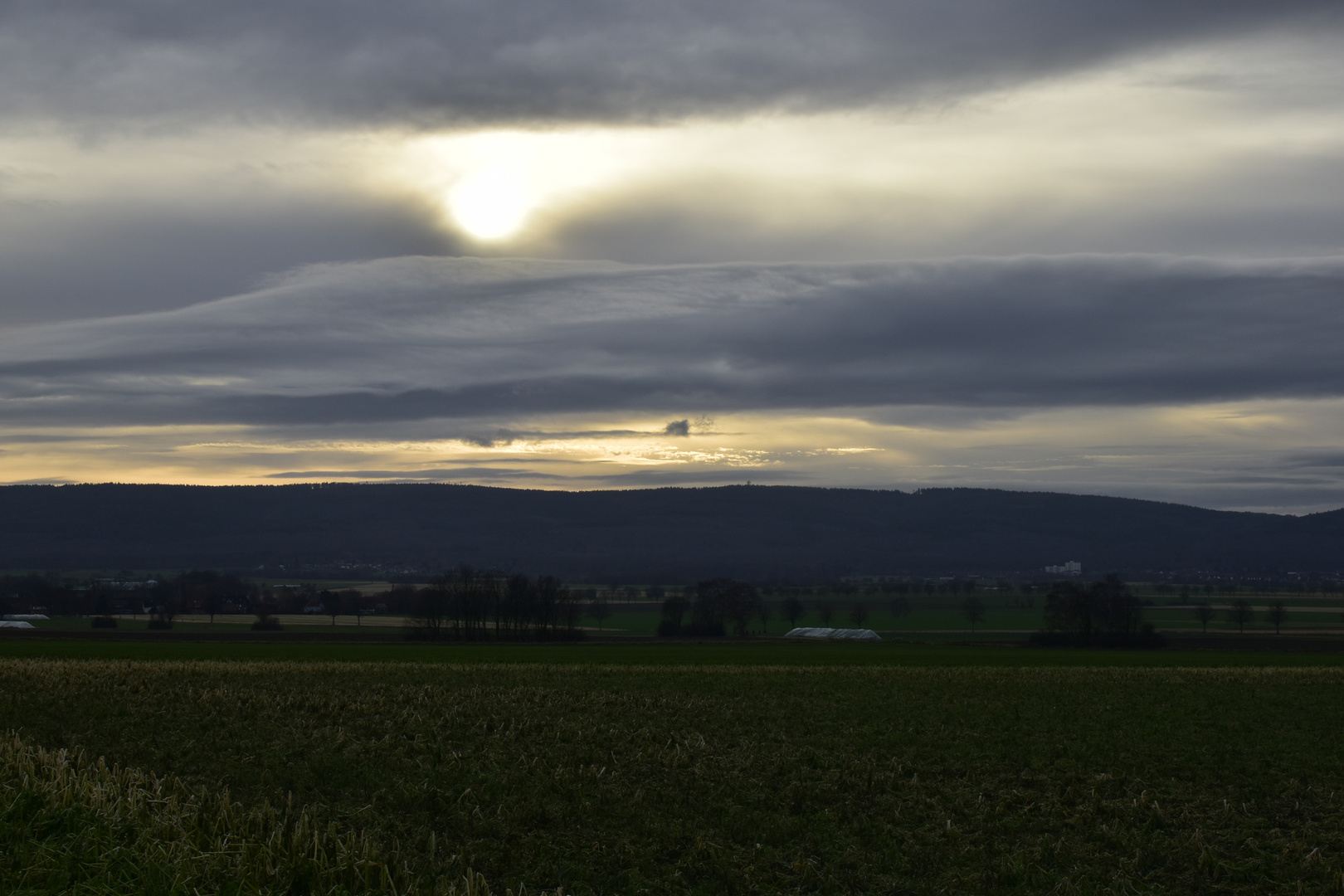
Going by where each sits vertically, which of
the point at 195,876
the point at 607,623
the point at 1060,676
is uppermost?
the point at 195,876

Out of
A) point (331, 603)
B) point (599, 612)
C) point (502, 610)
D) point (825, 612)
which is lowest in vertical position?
point (825, 612)

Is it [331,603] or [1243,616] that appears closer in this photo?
[1243,616]

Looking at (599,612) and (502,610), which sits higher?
(502,610)

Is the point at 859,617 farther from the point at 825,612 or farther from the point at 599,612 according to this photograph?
the point at 599,612

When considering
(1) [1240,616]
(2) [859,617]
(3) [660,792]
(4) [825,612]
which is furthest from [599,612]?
(3) [660,792]

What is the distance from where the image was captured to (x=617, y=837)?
17.1m

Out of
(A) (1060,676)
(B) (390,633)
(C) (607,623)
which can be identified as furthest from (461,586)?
(A) (1060,676)

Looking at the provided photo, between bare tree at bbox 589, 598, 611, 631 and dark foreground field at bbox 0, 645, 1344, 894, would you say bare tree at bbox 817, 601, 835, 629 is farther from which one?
dark foreground field at bbox 0, 645, 1344, 894

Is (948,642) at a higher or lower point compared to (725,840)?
lower

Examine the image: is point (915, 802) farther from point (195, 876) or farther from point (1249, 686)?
point (1249, 686)

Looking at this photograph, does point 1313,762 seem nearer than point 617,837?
No

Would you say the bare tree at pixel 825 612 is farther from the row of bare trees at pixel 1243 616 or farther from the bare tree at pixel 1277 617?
the bare tree at pixel 1277 617

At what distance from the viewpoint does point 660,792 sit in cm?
1942

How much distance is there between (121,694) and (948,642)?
74.6 metres
